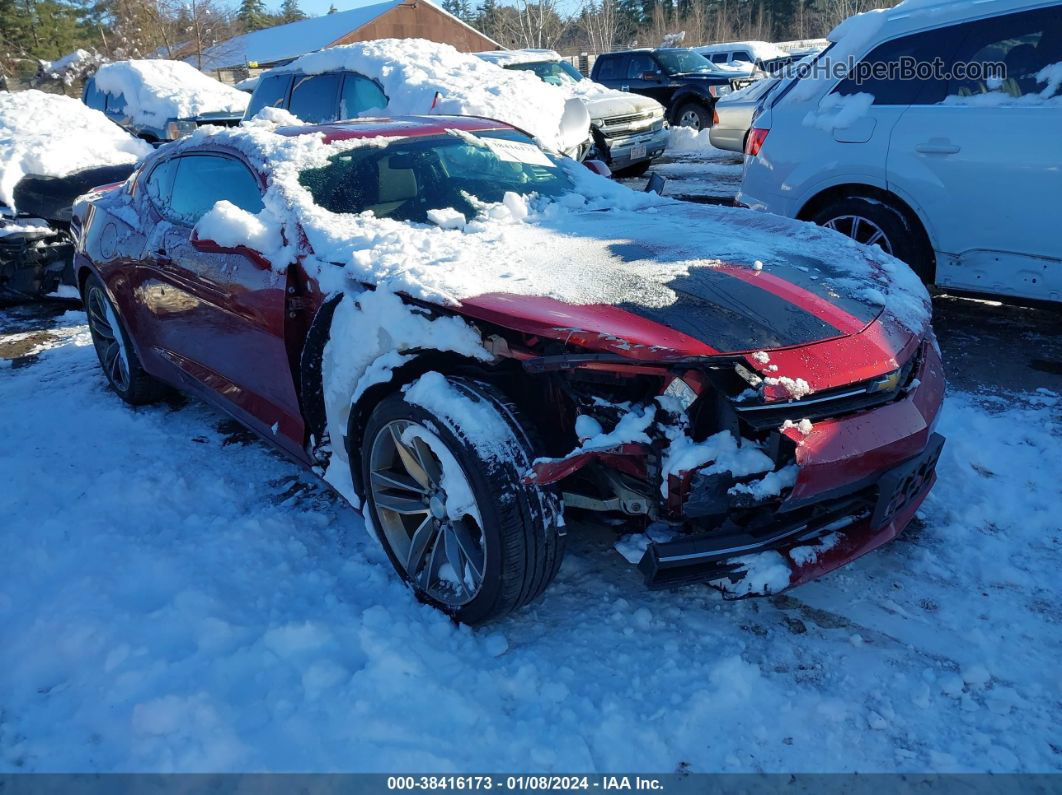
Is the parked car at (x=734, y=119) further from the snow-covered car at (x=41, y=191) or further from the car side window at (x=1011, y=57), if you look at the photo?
the snow-covered car at (x=41, y=191)

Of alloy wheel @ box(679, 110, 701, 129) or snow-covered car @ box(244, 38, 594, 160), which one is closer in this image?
snow-covered car @ box(244, 38, 594, 160)

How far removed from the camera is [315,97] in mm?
8648

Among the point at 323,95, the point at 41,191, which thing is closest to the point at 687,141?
the point at 323,95

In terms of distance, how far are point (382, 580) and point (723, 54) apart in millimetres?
23315

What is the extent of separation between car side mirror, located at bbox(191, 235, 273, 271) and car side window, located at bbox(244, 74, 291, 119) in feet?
21.1

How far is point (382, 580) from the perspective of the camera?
2818mm

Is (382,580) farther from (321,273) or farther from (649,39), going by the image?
(649,39)

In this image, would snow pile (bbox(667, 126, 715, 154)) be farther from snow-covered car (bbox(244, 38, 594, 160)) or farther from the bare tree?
the bare tree

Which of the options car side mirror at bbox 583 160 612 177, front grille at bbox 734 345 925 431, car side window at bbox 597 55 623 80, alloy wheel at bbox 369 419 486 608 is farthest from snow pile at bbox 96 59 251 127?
front grille at bbox 734 345 925 431

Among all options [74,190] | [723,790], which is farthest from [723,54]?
[723,790]

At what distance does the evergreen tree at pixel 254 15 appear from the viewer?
211 ft

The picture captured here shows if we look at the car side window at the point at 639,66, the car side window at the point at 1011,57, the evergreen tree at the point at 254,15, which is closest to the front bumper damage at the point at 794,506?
the car side window at the point at 1011,57

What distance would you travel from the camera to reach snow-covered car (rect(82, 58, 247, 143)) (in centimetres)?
1407

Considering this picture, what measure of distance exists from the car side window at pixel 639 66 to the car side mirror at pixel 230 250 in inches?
557
